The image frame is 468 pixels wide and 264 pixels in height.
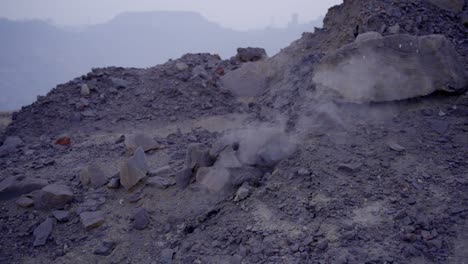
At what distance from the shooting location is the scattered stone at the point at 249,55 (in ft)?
24.7

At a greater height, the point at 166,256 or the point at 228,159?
the point at 228,159

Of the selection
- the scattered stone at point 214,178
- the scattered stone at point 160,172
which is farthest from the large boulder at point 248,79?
the scattered stone at point 214,178

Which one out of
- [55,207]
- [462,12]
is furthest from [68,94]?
[462,12]

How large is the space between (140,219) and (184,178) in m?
0.53

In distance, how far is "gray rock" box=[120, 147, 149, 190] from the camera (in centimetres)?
369

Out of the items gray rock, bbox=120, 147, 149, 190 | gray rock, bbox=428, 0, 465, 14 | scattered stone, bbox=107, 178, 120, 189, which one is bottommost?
scattered stone, bbox=107, 178, 120, 189

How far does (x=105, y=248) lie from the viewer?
10.2ft

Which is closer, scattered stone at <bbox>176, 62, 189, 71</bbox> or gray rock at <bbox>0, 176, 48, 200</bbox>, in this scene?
gray rock at <bbox>0, 176, 48, 200</bbox>

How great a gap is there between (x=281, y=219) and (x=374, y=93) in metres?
1.77

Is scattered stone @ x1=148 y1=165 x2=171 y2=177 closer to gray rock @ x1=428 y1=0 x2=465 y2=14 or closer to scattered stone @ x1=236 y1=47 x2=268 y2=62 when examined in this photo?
scattered stone @ x1=236 y1=47 x2=268 y2=62

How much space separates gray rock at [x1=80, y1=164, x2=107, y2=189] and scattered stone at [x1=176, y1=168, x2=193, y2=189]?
79 cm

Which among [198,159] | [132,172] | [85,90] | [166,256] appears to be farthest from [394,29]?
[85,90]

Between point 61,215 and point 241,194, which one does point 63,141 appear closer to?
point 61,215

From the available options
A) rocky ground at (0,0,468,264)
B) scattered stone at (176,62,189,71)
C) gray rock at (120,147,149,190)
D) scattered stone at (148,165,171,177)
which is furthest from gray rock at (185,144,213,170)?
scattered stone at (176,62,189,71)
